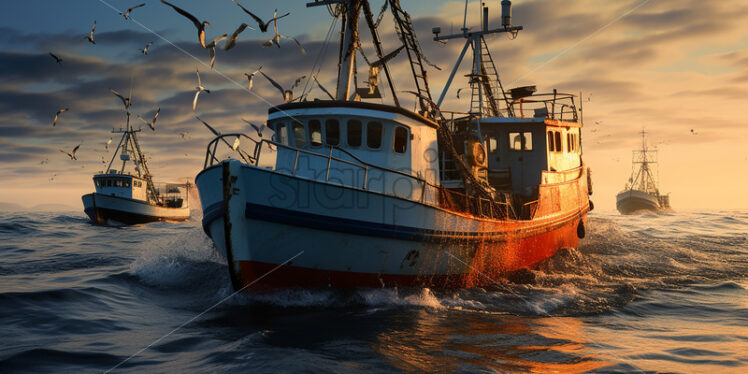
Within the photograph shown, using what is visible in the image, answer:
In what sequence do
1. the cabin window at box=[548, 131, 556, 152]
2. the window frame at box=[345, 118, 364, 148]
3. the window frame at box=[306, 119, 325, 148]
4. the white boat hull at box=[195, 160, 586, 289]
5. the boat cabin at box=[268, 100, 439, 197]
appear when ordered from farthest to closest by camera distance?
1. the cabin window at box=[548, 131, 556, 152]
2. the window frame at box=[306, 119, 325, 148]
3. the window frame at box=[345, 118, 364, 148]
4. the boat cabin at box=[268, 100, 439, 197]
5. the white boat hull at box=[195, 160, 586, 289]

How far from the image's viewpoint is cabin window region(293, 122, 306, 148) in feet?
35.9

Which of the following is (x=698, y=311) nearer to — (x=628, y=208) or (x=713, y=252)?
(x=713, y=252)

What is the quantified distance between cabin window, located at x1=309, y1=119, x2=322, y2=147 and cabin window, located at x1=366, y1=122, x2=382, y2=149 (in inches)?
45.0

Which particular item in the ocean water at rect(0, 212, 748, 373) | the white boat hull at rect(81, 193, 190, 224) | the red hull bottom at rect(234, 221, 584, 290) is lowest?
the ocean water at rect(0, 212, 748, 373)

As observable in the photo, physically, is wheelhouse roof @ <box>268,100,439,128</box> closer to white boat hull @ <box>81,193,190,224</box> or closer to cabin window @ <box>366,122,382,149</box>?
cabin window @ <box>366,122,382,149</box>

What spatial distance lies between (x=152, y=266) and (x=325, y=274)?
7.98 metres

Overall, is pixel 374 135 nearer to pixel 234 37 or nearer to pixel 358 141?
pixel 358 141

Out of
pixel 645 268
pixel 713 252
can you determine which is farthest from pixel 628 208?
pixel 645 268

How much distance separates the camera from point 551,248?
55.3 ft

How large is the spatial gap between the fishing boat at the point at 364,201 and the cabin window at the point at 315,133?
26 millimetres

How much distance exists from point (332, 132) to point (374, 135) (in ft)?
3.20

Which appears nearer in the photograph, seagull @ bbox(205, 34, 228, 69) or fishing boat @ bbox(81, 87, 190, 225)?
seagull @ bbox(205, 34, 228, 69)

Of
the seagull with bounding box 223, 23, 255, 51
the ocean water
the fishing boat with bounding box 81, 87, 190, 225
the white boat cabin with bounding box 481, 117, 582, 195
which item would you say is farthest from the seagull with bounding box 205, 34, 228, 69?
the fishing boat with bounding box 81, 87, 190, 225

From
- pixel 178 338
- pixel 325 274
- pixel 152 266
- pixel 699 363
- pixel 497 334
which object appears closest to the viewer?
pixel 699 363
